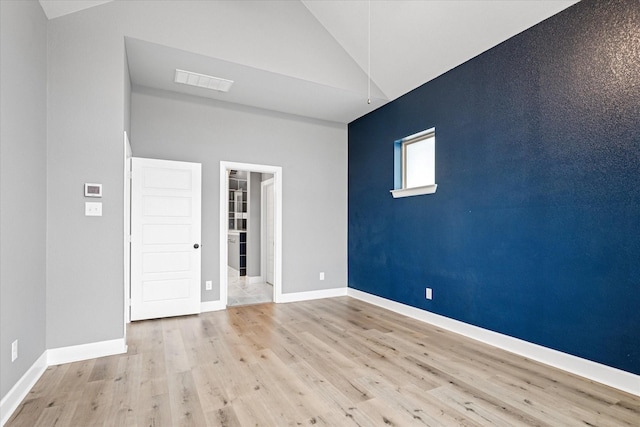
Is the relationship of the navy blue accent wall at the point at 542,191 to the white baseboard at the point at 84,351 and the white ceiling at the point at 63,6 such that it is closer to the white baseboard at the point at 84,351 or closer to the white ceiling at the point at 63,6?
the white baseboard at the point at 84,351

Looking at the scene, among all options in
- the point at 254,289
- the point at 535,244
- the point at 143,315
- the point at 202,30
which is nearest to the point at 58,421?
the point at 143,315

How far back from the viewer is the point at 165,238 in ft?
13.8

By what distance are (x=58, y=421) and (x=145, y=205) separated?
8.48ft

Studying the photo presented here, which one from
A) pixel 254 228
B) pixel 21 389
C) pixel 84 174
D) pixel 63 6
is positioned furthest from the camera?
pixel 254 228

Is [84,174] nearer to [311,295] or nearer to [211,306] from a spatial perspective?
[211,306]

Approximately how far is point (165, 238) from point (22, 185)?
6.46 ft

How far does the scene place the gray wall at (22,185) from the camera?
6.65ft

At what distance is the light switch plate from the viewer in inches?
116

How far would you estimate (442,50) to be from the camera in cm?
363

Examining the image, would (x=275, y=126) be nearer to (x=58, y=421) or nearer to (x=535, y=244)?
(x=535, y=244)

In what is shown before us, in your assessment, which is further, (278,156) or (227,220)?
(278,156)

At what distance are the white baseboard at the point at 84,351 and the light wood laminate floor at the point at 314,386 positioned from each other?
0.25 ft

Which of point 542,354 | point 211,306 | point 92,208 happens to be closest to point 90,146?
point 92,208

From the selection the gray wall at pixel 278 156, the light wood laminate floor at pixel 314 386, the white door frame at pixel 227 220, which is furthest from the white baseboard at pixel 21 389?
the white door frame at pixel 227 220
